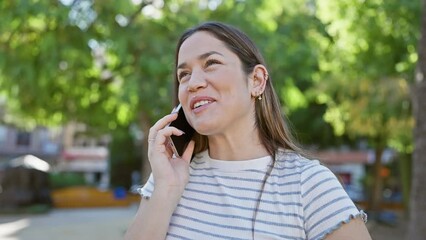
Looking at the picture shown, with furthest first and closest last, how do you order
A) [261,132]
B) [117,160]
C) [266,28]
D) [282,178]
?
[117,160], [266,28], [261,132], [282,178]

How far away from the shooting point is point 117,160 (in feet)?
107

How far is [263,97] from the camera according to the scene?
1887mm

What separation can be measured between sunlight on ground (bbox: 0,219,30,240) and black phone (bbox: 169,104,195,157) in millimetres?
11795

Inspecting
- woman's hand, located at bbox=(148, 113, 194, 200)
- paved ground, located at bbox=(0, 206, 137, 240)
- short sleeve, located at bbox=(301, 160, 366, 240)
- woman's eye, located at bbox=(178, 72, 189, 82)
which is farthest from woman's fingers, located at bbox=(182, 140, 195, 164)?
paved ground, located at bbox=(0, 206, 137, 240)

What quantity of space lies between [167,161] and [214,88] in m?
0.29

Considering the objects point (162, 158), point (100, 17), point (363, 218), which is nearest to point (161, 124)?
point (162, 158)

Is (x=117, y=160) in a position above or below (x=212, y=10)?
below

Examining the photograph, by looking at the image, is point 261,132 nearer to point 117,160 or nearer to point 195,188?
point 195,188

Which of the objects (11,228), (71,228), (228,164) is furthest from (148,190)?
(11,228)

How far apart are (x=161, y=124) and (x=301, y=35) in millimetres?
10568

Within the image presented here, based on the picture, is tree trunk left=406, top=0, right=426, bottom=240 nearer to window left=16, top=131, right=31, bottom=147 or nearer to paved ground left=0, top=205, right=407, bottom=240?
paved ground left=0, top=205, right=407, bottom=240

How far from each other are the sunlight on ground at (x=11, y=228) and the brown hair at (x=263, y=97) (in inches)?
473

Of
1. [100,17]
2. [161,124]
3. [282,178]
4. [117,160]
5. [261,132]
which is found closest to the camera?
[282,178]

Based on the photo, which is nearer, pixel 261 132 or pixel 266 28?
pixel 261 132
